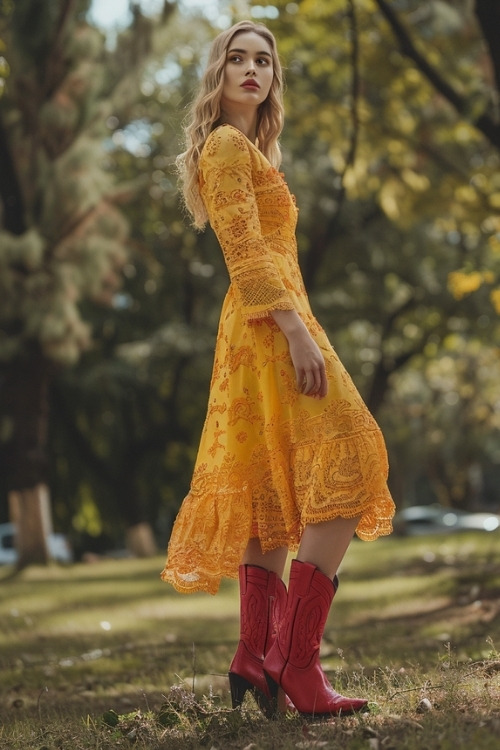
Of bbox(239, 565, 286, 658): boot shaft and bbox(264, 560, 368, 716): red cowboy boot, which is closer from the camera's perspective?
bbox(264, 560, 368, 716): red cowboy boot

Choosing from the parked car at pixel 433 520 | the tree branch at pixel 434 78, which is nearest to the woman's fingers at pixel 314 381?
the tree branch at pixel 434 78

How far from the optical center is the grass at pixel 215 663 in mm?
3256

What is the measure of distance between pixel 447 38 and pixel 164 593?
6.92 m

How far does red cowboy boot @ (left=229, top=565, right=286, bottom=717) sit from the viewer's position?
360 cm

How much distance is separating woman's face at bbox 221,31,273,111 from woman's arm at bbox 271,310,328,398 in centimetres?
90

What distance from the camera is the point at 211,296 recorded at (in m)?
20.9

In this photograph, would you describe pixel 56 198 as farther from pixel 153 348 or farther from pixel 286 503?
pixel 286 503

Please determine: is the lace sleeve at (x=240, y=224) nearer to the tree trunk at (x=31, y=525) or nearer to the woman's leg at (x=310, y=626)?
the woman's leg at (x=310, y=626)

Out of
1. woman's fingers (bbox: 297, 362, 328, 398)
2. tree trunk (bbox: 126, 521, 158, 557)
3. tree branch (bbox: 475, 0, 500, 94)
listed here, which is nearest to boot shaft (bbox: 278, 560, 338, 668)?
woman's fingers (bbox: 297, 362, 328, 398)

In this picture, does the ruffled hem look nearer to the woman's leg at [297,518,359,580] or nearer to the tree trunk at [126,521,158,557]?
the woman's leg at [297,518,359,580]

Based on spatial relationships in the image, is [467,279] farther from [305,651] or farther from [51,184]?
[51,184]

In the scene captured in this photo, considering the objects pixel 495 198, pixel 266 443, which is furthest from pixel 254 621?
pixel 495 198

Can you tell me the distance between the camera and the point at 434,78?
30.2 feet

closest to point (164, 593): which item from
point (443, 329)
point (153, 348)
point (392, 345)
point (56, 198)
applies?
point (56, 198)
